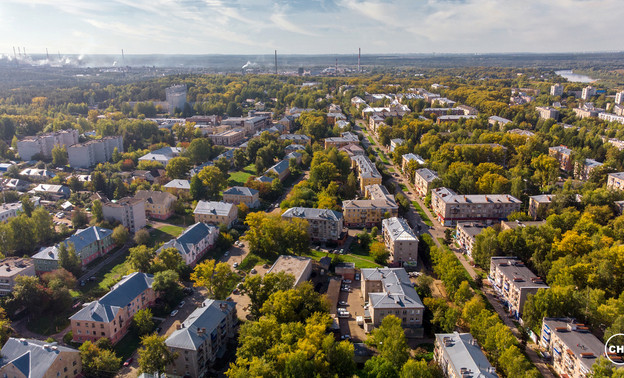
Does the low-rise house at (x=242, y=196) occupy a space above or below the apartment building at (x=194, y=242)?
above

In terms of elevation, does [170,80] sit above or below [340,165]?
above

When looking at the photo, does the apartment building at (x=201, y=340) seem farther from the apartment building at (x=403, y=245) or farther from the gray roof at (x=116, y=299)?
the apartment building at (x=403, y=245)

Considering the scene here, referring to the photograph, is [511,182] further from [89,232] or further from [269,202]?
[89,232]

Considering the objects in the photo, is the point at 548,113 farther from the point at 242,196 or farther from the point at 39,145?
the point at 39,145

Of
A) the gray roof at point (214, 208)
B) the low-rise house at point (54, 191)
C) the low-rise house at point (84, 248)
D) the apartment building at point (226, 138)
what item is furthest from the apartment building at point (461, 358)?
the apartment building at point (226, 138)

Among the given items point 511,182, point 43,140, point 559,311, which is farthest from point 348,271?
point 43,140

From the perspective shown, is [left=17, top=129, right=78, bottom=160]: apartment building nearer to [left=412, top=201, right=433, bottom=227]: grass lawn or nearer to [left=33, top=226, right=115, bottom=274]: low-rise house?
[left=33, top=226, right=115, bottom=274]: low-rise house
